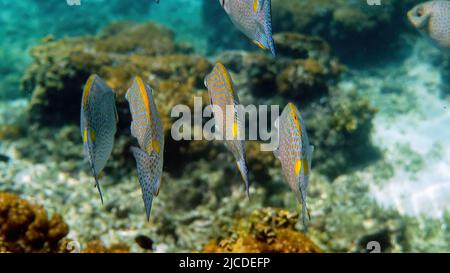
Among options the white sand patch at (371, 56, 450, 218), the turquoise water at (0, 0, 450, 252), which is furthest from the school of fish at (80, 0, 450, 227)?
the white sand patch at (371, 56, 450, 218)

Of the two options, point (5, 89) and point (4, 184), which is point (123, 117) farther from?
point (5, 89)

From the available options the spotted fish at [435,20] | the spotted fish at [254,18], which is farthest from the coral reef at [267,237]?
the spotted fish at [435,20]

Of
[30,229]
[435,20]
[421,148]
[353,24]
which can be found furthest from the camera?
[353,24]

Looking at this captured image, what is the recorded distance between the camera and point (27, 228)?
3.86 meters

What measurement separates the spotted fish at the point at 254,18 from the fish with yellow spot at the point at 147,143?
2.12 ft

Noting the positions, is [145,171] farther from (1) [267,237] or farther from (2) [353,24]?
(2) [353,24]

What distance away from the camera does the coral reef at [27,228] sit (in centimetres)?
373

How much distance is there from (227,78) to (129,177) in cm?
478

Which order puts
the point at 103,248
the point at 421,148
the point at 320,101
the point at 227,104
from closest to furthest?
the point at 227,104 → the point at 103,248 → the point at 421,148 → the point at 320,101

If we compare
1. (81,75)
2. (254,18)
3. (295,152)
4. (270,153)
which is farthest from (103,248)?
(81,75)

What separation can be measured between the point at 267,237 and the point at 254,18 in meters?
2.60

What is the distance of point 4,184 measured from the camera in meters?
5.58

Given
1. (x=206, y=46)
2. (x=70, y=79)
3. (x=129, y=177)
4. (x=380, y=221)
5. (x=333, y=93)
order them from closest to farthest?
(x=380, y=221) < (x=129, y=177) < (x=70, y=79) < (x=333, y=93) < (x=206, y=46)
